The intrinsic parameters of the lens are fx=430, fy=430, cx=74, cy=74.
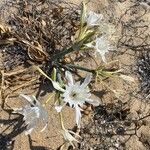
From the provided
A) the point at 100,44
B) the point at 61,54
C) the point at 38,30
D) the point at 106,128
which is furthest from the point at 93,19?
the point at 106,128

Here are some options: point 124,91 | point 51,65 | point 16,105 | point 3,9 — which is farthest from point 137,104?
point 3,9

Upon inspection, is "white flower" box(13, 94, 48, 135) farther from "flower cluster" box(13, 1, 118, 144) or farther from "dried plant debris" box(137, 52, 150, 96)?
"dried plant debris" box(137, 52, 150, 96)

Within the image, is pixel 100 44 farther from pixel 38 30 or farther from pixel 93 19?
pixel 38 30

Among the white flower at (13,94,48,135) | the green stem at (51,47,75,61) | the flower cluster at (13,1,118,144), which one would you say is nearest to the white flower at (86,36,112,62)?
the flower cluster at (13,1,118,144)

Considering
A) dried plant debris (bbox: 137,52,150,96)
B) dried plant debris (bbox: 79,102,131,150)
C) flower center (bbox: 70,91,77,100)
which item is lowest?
dried plant debris (bbox: 79,102,131,150)

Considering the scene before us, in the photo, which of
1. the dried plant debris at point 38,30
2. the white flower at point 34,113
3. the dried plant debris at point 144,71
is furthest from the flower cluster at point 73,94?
the dried plant debris at point 144,71

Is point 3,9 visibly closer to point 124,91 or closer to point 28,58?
point 28,58
